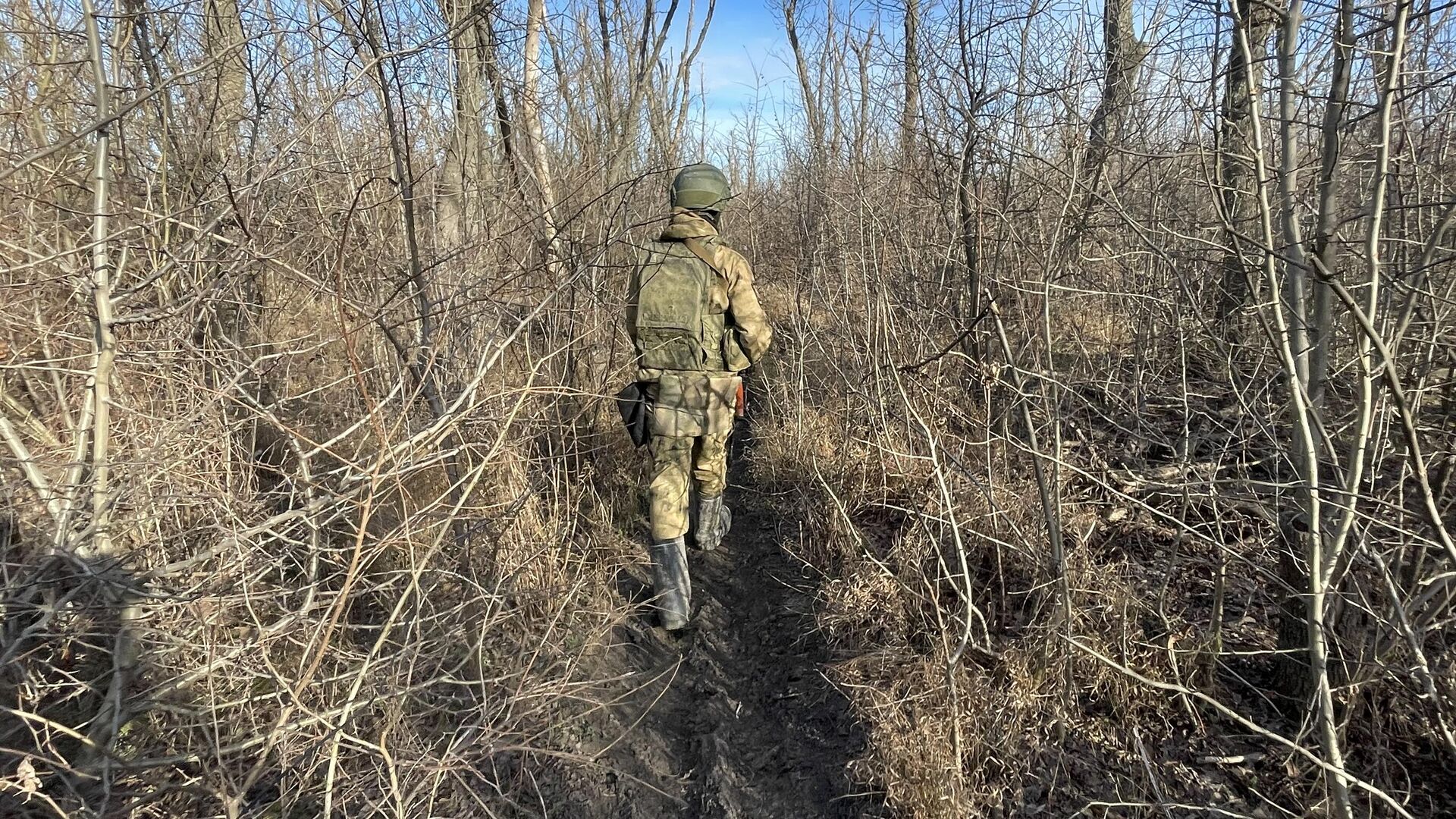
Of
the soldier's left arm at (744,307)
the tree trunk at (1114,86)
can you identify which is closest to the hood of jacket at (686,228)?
the soldier's left arm at (744,307)

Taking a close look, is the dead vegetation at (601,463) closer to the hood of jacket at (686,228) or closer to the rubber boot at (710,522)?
the rubber boot at (710,522)

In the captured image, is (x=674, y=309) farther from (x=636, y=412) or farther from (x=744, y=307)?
(x=636, y=412)

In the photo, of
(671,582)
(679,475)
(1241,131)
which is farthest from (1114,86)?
(671,582)

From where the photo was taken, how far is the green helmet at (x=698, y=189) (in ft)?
12.3

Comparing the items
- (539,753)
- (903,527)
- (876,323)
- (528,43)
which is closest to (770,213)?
(528,43)

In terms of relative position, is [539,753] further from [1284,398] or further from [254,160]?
[1284,398]

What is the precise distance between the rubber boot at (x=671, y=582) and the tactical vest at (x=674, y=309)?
3.06 ft

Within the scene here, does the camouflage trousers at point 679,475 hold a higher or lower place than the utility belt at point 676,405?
lower

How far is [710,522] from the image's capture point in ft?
13.7

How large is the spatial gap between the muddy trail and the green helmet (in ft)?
6.57

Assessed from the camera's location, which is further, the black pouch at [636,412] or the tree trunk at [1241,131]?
the black pouch at [636,412]

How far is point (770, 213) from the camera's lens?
33.8 ft

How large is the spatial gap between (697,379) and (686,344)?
194 mm

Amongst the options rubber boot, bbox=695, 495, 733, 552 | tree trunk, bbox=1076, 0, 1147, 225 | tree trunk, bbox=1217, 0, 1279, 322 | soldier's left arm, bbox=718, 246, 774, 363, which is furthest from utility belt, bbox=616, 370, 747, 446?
tree trunk, bbox=1217, 0, 1279, 322
